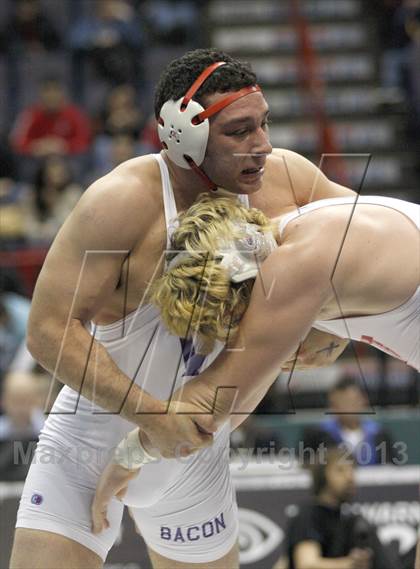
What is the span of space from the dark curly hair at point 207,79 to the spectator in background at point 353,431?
6.87ft

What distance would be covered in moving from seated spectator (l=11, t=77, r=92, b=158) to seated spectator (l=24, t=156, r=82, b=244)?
899mm

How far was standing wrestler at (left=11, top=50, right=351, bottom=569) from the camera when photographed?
10.00ft

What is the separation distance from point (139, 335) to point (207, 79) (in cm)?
72

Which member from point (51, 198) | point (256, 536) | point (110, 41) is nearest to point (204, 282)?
point (256, 536)

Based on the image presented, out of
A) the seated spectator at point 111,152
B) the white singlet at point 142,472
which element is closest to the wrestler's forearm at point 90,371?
the white singlet at point 142,472

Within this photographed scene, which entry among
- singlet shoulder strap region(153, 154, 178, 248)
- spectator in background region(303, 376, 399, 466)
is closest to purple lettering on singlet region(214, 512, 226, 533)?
singlet shoulder strap region(153, 154, 178, 248)

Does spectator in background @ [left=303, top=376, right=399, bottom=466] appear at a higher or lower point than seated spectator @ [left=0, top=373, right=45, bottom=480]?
lower

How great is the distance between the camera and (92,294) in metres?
3.06

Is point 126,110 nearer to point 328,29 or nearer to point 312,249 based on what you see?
point 328,29

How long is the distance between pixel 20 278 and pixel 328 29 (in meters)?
4.49

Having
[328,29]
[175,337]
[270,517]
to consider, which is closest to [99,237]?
[175,337]

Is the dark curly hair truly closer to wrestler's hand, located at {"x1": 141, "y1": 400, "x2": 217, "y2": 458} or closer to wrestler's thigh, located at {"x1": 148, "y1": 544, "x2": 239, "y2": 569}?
wrestler's hand, located at {"x1": 141, "y1": 400, "x2": 217, "y2": 458}

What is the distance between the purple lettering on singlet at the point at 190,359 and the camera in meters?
3.20

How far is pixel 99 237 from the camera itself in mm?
2990
